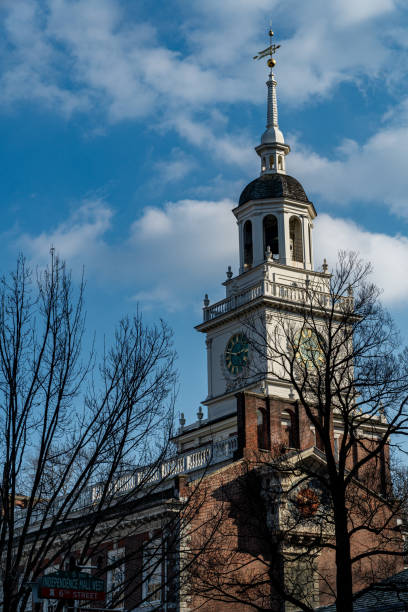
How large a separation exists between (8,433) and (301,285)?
4270 centimetres

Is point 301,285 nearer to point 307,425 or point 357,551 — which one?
point 307,425

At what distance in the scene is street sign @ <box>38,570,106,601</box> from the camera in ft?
52.2

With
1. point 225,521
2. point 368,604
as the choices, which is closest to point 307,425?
point 225,521

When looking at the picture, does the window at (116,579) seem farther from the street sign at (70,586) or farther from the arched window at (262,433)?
the arched window at (262,433)

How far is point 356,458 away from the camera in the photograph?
5178cm

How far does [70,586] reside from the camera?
1628 centimetres

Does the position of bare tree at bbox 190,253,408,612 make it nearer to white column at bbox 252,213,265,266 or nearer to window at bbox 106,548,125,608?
window at bbox 106,548,125,608

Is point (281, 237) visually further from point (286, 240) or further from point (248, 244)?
point (248, 244)

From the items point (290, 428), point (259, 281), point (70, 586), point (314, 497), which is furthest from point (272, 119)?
point (70, 586)

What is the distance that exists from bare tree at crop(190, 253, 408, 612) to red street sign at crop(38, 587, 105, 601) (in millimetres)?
9321

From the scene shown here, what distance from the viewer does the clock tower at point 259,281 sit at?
56.5 m

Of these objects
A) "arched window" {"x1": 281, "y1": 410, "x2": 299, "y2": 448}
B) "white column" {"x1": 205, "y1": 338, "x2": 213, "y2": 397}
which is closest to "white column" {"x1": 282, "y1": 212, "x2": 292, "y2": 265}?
"white column" {"x1": 205, "y1": 338, "x2": 213, "y2": 397}

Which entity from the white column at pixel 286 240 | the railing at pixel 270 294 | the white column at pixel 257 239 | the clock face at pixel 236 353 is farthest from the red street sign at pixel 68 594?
the white column at pixel 286 240

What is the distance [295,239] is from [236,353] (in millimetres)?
9470
